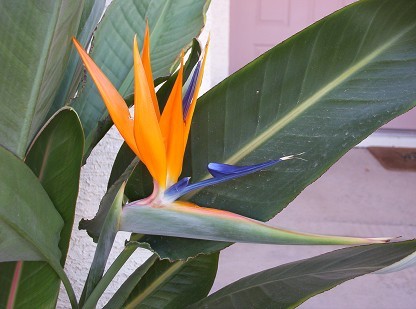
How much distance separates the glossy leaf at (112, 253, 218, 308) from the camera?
0.69 metres

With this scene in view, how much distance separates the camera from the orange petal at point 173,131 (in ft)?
1.52

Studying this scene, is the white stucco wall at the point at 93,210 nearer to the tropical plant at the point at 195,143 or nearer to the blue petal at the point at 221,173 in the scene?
the tropical plant at the point at 195,143

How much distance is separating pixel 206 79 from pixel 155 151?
0.77 meters

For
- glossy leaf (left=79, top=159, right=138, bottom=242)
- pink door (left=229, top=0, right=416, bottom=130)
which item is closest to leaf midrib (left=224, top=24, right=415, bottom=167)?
glossy leaf (left=79, top=159, right=138, bottom=242)

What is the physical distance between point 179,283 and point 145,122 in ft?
1.03

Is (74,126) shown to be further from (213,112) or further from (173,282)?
(173,282)

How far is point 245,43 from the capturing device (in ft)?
11.2

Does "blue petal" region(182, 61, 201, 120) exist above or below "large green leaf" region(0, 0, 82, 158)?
below

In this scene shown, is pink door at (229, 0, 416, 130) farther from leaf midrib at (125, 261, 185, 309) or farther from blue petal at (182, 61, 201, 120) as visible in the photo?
blue petal at (182, 61, 201, 120)

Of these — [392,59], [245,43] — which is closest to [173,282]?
[392,59]

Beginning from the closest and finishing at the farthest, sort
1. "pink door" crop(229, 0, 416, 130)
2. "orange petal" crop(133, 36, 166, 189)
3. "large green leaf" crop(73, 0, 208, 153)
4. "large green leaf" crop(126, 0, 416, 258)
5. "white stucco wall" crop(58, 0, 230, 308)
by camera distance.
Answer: "orange petal" crop(133, 36, 166, 189) → "large green leaf" crop(126, 0, 416, 258) → "large green leaf" crop(73, 0, 208, 153) → "white stucco wall" crop(58, 0, 230, 308) → "pink door" crop(229, 0, 416, 130)

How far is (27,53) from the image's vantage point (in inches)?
18.5

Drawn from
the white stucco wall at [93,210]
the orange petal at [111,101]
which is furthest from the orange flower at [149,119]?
the white stucco wall at [93,210]

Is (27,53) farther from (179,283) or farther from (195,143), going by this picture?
(179,283)
